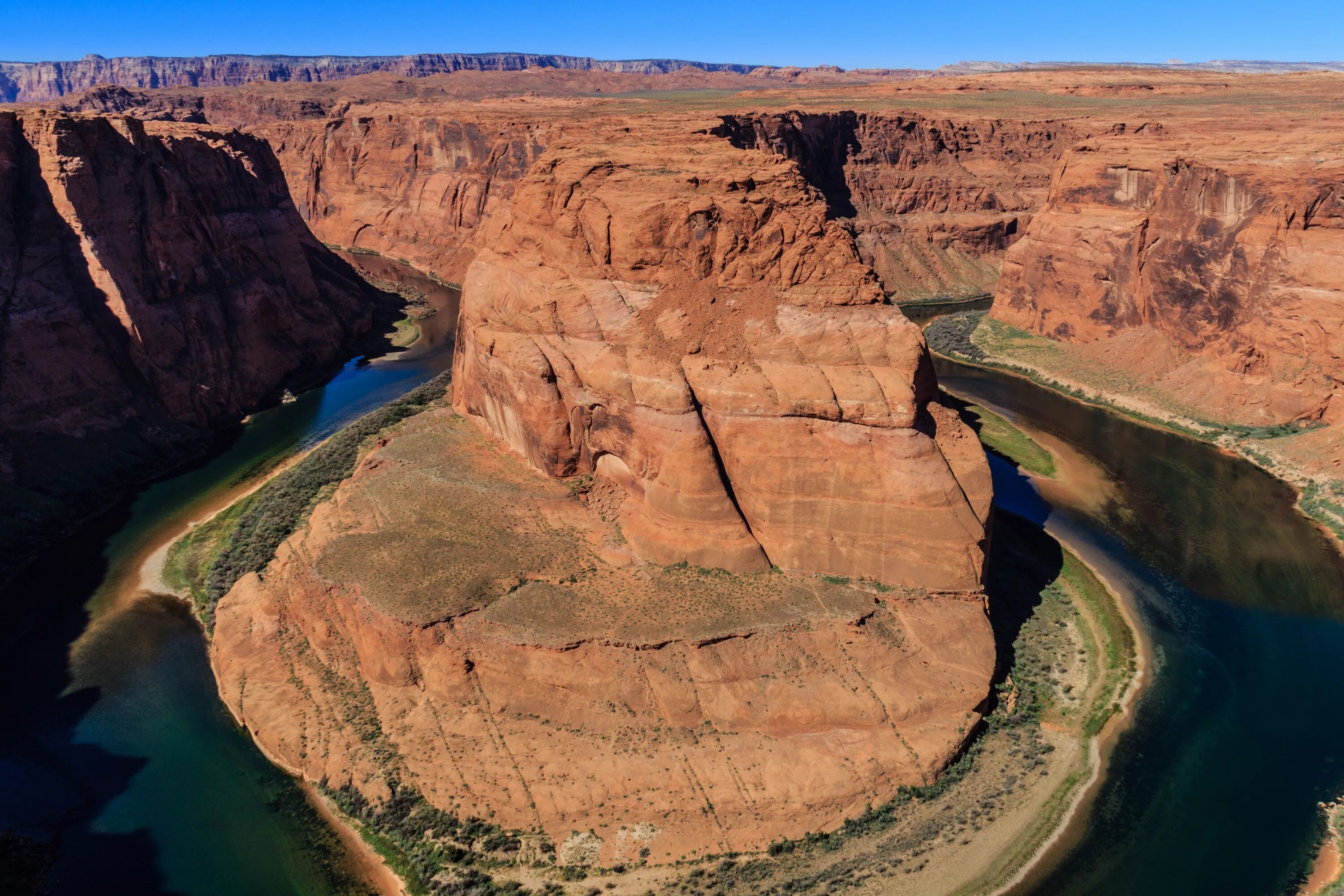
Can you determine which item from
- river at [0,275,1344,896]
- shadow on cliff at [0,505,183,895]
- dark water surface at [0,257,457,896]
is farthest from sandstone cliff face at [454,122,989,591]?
shadow on cliff at [0,505,183,895]

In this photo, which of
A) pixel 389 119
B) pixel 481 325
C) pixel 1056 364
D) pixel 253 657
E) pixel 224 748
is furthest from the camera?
pixel 389 119

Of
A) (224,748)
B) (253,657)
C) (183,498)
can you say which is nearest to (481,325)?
(253,657)

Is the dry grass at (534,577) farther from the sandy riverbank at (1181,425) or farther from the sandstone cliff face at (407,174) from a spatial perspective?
the sandstone cliff face at (407,174)

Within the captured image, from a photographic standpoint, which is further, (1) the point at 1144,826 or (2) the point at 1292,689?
(2) the point at 1292,689

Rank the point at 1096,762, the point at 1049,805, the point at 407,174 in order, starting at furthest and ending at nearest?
the point at 407,174 < the point at 1096,762 < the point at 1049,805

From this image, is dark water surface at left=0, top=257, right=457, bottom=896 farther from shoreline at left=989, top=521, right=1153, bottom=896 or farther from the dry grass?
shoreline at left=989, top=521, right=1153, bottom=896

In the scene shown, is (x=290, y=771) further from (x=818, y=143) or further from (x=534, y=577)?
(x=818, y=143)

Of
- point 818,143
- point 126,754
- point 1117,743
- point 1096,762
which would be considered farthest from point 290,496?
point 818,143

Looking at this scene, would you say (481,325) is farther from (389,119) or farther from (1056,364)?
(389,119)
